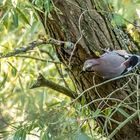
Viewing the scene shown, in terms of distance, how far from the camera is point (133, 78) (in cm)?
126

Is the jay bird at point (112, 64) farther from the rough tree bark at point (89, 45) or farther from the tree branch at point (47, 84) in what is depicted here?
the tree branch at point (47, 84)

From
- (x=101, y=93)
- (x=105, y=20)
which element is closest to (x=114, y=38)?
(x=105, y=20)

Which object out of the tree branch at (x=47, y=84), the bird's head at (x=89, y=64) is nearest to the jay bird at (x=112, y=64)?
the bird's head at (x=89, y=64)

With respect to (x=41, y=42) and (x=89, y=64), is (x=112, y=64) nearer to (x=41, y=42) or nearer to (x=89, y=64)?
(x=89, y=64)

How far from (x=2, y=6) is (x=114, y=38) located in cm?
32

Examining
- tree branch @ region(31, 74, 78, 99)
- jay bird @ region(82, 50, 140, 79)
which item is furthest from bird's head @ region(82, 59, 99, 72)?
tree branch @ region(31, 74, 78, 99)

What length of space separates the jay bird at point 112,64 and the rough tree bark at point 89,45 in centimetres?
2

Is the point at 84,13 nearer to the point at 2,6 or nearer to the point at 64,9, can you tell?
the point at 64,9

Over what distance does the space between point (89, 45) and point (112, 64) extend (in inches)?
3.5

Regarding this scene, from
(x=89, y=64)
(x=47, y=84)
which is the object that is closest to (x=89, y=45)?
(x=89, y=64)

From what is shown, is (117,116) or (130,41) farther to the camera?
(130,41)

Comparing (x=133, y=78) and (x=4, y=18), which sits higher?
(x=4, y=18)

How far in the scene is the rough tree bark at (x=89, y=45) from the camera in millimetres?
1213

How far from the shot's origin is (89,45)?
1.22 meters
